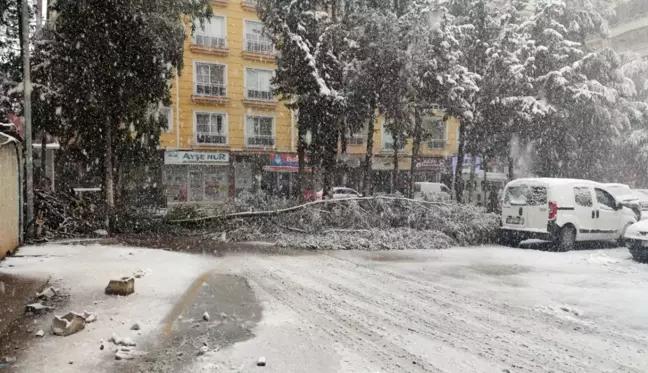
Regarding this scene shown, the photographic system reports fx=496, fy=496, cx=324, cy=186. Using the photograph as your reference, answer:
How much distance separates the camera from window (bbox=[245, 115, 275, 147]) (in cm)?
3206

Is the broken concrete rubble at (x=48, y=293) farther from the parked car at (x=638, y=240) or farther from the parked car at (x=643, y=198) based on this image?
the parked car at (x=643, y=198)

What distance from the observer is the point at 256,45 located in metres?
32.0

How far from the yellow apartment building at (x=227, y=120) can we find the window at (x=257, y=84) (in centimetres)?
6

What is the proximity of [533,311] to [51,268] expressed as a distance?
7.06m

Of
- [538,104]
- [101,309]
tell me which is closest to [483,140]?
[538,104]

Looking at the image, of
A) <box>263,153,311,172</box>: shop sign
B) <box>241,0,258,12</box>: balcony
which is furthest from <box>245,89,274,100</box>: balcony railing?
<box>241,0,258,12</box>: balcony

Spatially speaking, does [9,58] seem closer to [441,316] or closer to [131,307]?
[131,307]

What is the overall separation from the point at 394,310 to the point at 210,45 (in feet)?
91.0

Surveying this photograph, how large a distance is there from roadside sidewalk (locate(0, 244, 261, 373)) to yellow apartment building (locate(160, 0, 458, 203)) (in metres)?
21.4

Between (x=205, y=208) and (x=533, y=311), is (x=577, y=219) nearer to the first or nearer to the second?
(x=533, y=311)

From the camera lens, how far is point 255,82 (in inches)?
1270

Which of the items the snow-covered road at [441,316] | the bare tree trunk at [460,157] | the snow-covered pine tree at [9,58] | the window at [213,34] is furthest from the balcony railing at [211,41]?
the snow-covered road at [441,316]

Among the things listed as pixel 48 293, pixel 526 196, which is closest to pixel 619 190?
pixel 526 196

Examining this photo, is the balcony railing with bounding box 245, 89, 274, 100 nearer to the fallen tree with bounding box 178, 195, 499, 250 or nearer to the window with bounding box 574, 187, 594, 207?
the fallen tree with bounding box 178, 195, 499, 250
